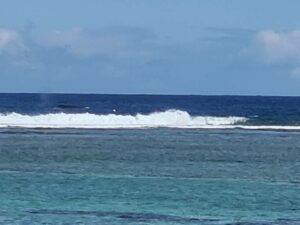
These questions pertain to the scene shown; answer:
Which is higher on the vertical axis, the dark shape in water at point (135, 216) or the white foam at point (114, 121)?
the white foam at point (114, 121)

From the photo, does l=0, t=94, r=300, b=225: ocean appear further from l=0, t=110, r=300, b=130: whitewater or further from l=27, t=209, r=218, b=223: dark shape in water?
l=0, t=110, r=300, b=130: whitewater

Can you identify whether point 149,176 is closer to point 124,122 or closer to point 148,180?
point 148,180

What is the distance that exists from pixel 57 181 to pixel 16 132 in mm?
28835

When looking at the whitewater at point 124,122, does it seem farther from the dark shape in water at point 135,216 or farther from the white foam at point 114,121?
the dark shape in water at point 135,216

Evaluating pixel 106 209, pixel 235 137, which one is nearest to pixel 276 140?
pixel 235 137

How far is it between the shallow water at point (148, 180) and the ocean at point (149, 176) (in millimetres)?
28

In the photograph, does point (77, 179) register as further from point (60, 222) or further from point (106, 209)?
point (60, 222)

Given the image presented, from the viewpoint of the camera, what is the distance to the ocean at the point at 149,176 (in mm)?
26484

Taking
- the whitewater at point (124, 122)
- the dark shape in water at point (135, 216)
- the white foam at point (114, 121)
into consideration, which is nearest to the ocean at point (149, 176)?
the dark shape in water at point (135, 216)

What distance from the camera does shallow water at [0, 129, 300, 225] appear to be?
26.4 meters

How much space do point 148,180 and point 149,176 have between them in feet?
5.13

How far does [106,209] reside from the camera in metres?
27.3

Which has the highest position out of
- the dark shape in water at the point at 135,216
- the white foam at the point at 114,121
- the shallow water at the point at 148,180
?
the white foam at the point at 114,121

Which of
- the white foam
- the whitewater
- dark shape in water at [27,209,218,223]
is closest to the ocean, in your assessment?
dark shape in water at [27,209,218,223]
